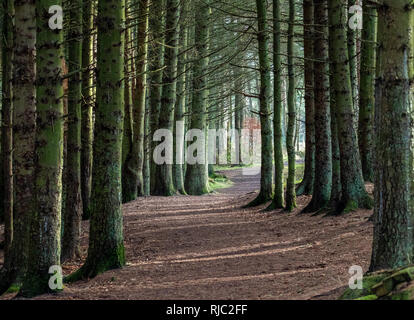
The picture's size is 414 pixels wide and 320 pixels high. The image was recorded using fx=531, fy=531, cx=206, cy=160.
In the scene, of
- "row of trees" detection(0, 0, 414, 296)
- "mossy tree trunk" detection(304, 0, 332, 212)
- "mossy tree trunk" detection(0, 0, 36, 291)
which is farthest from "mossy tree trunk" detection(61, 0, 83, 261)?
"mossy tree trunk" detection(304, 0, 332, 212)

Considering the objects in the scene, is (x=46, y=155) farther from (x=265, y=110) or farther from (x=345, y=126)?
(x=265, y=110)

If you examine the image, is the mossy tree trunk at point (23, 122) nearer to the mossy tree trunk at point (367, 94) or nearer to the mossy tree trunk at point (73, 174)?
the mossy tree trunk at point (73, 174)

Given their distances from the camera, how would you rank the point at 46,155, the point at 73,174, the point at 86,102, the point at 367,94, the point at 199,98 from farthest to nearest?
the point at 199,98, the point at 367,94, the point at 86,102, the point at 73,174, the point at 46,155

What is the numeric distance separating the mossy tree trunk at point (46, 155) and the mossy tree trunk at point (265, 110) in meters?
8.40

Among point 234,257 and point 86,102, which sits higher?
point 86,102

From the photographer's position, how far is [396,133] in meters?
5.75

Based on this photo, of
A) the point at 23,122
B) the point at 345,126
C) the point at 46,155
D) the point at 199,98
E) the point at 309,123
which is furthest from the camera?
the point at 199,98

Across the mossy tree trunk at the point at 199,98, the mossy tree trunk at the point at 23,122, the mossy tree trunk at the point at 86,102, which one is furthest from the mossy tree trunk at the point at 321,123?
the mossy tree trunk at the point at 199,98

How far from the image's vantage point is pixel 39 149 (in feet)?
24.3

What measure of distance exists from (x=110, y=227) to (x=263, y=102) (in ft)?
27.1

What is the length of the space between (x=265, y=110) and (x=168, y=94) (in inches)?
190

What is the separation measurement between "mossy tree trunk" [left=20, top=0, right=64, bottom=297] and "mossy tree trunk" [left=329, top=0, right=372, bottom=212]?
6429mm

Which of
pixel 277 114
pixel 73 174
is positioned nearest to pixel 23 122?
pixel 73 174
